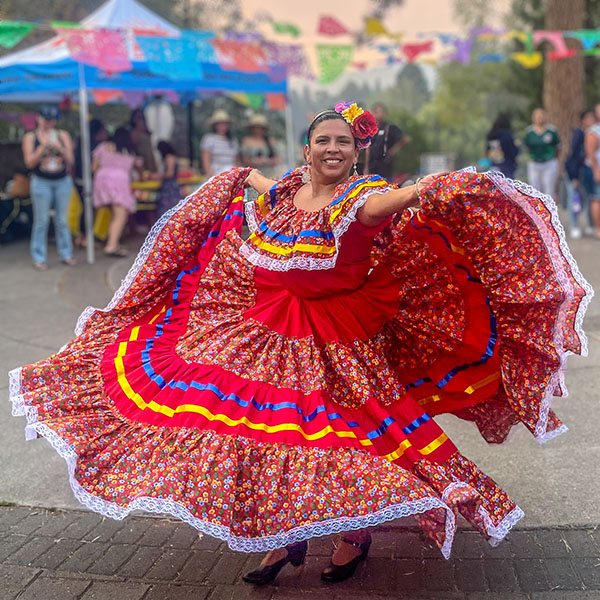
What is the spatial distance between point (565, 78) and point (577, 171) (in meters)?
5.68

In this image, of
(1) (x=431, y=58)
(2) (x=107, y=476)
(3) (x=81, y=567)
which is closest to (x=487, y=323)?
(2) (x=107, y=476)

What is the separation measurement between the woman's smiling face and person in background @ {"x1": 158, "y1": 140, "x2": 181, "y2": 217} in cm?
859

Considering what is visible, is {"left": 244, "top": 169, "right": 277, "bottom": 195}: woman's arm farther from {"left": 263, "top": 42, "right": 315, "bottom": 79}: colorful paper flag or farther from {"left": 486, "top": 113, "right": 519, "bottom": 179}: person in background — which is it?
{"left": 486, "top": 113, "right": 519, "bottom": 179}: person in background

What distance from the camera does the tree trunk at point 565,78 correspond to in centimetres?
1515

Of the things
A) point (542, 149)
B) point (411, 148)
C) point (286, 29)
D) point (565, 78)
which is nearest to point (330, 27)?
point (286, 29)

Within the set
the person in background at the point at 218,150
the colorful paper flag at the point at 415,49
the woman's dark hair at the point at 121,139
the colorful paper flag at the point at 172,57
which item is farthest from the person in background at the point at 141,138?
the colorful paper flag at the point at 415,49

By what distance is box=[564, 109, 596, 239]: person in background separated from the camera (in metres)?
10.5

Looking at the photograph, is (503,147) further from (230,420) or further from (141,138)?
(230,420)

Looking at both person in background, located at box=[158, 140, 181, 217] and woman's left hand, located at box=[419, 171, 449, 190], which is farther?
person in background, located at box=[158, 140, 181, 217]

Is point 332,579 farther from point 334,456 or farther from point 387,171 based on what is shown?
point 387,171

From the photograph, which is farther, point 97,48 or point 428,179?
point 97,48

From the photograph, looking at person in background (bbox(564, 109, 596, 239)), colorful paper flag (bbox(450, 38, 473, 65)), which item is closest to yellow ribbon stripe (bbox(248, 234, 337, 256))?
person in background (bbox(564, 109, 596, 239))

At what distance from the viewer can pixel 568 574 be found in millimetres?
3016

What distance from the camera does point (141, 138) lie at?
40.9 ft
